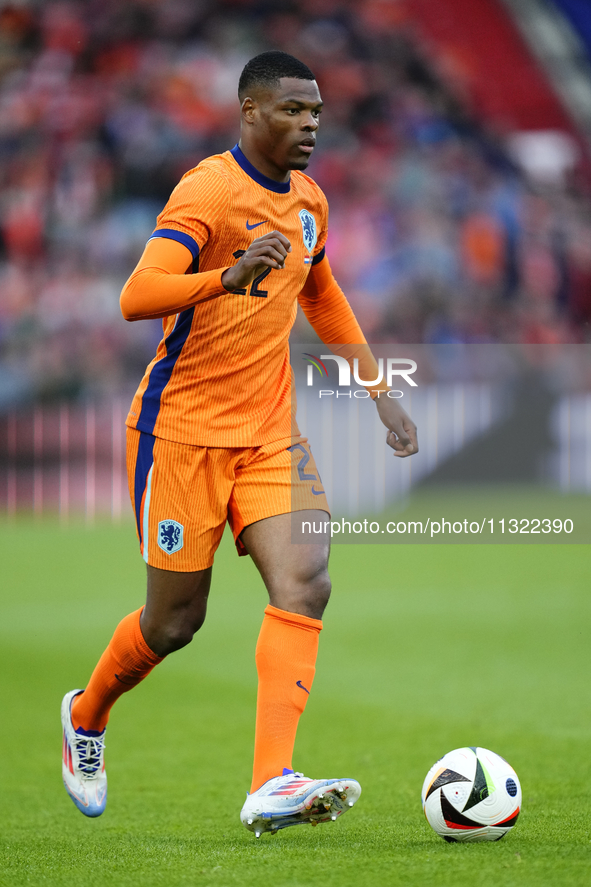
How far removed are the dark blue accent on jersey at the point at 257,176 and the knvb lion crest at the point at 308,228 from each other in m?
0.11

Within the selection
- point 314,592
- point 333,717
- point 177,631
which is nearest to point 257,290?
point 314,592

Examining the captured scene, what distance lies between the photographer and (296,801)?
3.11m

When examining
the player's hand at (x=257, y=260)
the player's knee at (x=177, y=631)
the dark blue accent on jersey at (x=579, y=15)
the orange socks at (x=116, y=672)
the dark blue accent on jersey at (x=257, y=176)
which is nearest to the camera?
the player's hand at (x=257, y=260)

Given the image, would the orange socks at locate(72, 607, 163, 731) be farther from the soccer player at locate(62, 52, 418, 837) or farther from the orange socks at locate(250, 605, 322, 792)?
the orange socks at locate(250, 605, 322, 792)

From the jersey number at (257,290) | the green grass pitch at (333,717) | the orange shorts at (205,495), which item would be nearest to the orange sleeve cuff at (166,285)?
the jersey number at (257,290)

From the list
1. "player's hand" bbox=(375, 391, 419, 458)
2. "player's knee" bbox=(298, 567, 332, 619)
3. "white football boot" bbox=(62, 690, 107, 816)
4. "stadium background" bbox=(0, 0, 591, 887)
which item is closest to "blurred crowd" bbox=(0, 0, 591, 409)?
"stadium background" bbox=(0, 0, 591, 887)

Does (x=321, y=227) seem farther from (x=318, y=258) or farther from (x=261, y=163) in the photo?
(x=261, y=163)

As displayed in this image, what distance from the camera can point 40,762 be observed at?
5.10 metres

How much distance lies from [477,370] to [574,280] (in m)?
4.42

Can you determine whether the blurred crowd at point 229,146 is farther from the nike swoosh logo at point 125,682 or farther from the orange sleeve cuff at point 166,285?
the orange sleeve cuff at point 166,285

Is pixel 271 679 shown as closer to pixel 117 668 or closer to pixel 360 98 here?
pixel 117 668

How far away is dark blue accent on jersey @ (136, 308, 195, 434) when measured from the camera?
354cm

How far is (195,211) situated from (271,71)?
1.69ft

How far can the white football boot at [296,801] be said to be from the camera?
120 inches
